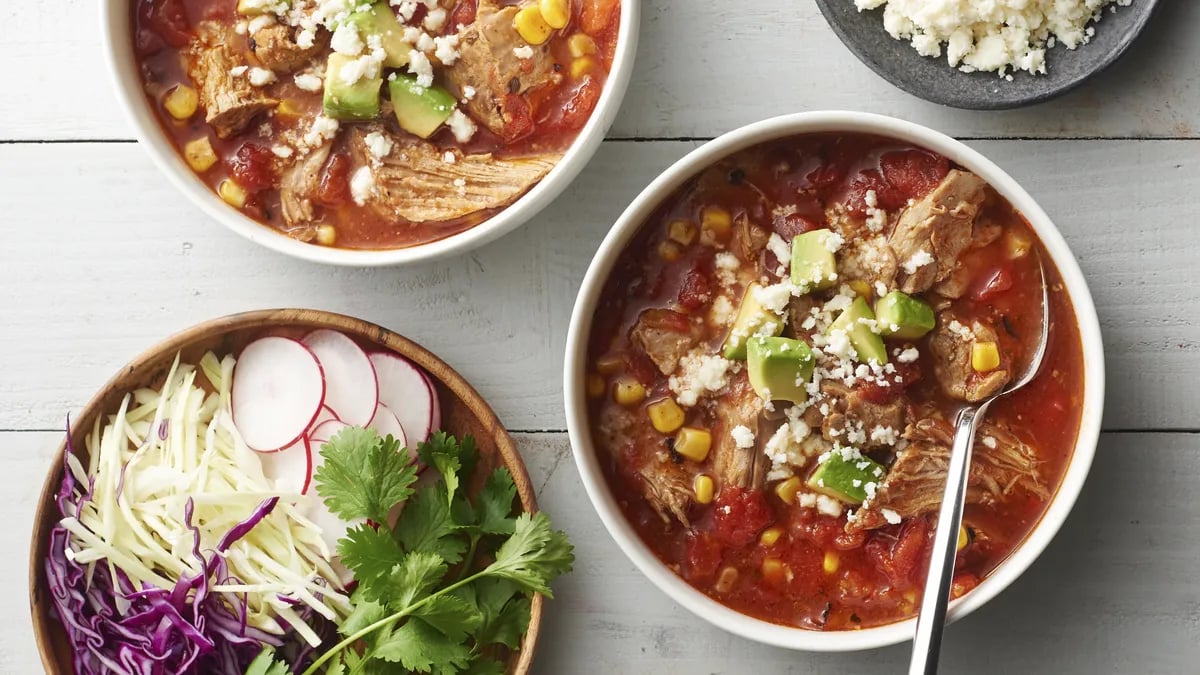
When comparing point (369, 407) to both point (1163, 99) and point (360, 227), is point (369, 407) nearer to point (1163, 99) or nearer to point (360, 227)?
point (360, 227)

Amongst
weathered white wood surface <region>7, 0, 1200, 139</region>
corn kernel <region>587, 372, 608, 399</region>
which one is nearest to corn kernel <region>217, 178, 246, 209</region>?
weathered white wood surface <region>7, 0, 1200, 139</region>

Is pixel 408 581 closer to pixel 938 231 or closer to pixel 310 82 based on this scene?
pixel 310 82

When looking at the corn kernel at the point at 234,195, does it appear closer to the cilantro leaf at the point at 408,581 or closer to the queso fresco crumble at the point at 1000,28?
the cilantro leaf at the point at 408,581

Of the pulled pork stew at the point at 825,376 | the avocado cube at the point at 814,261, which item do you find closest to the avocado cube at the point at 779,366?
the pulled pork stew at the point at 825,376

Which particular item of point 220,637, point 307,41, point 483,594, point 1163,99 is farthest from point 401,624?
point 1163,99

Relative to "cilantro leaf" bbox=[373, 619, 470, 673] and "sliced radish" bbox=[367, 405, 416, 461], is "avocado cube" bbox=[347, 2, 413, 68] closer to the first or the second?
"sliced radish" bbox=[367, 405, 416, 461]

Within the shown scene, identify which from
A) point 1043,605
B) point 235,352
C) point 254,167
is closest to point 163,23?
point 254,167
